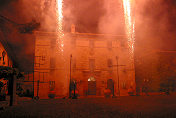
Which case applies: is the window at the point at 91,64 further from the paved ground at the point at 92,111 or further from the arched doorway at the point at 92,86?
the paved ground at the point at 92,111

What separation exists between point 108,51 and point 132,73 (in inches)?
199

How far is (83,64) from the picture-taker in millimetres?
22094

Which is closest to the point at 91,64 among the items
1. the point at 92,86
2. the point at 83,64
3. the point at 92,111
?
the point at 83,64

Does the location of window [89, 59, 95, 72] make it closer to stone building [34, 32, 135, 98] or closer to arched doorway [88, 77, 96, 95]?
stone building [34, 32, 135, 98]

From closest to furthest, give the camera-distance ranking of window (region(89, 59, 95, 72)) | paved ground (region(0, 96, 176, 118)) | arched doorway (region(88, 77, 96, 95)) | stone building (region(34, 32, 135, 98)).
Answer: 1. paved ground (region(0, 96, 176, 118))
2. stone building (region(34, 32, 135, 98))
3. arched doorway (region(88, 77, 96, 95))
4. window (region(89, 59, 95, 72))

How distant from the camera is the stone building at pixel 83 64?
825 inches

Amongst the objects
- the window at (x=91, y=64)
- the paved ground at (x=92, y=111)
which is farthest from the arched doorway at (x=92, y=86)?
the paved ground at (x=92, y=111)

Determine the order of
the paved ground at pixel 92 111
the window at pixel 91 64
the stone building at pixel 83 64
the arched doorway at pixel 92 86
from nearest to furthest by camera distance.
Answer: the paved ground at pixel 92 111
the stone building at pixel 83 64
the arched doorway at pixel 92 86
the window at pixel 91 64

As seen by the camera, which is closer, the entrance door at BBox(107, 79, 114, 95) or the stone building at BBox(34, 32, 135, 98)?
the stone building at BBox(34, 32, 135, 98)

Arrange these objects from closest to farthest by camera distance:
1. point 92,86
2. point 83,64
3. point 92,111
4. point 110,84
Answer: point 92,111
point 83,64
point 92,86
point 110,84

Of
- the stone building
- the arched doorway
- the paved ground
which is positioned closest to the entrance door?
the stone building

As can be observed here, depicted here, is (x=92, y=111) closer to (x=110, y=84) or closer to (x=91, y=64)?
(x=91, y=64)

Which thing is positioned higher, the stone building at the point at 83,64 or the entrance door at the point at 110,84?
the stone building at the point at 83,64

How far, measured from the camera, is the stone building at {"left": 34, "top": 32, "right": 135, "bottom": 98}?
20953 millimetres
